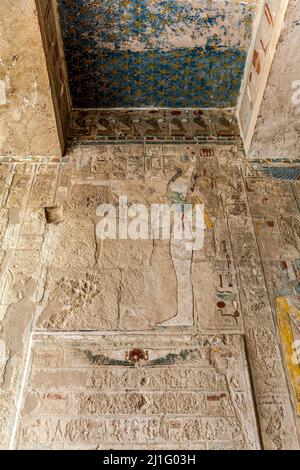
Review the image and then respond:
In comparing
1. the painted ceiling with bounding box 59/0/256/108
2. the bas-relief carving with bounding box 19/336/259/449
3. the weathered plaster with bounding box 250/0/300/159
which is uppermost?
A: the painted ceiling with bounding box 59/0/256/108

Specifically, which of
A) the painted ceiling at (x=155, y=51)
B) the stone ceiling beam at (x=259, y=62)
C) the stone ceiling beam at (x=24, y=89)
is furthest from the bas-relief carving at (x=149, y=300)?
the painted ceiling at (x=155, y=51)

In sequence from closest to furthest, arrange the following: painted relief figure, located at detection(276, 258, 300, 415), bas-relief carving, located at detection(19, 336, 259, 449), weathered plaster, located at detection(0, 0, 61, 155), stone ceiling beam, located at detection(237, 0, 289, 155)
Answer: bas-relief carving, located at detection(19, 336, 259, 449)
painted relief figure, located at detection(276, 258, 300, 415)
weathered plaster, located at detection(0, 0, 61, 155)
stone ceiling beam, located at detection(237, 0, 289, 155)

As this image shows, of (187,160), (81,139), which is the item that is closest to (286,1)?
(187,160)

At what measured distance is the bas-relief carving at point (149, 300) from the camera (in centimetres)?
240

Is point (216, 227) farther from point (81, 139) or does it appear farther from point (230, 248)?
point (81, 139)

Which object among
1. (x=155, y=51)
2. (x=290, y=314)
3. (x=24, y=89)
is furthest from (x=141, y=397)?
(x=155, y=51)

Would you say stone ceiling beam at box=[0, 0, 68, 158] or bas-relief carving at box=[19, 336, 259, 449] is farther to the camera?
stone ceiling beam at box=[0, 0, 68, 158]

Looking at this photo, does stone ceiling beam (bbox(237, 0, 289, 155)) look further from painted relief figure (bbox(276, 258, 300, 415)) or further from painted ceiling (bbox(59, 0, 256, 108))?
painted relief figure (bbox(276, 258, 300, 415))

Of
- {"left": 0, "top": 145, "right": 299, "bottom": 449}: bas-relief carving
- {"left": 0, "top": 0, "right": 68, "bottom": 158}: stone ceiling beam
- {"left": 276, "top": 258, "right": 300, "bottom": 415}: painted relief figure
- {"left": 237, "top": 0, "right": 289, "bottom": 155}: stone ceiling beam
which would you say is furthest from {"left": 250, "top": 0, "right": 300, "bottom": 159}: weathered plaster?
{"left": 0, "top": 0, "right": 68, "bottom": 158}: stone ceiling beam

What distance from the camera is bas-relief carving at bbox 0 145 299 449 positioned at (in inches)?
94.4

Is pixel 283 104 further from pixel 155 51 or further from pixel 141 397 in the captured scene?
pixel 141 397

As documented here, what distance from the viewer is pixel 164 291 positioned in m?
2.89

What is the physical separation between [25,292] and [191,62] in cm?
231

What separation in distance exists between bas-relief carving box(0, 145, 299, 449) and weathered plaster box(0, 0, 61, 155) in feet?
0.67
